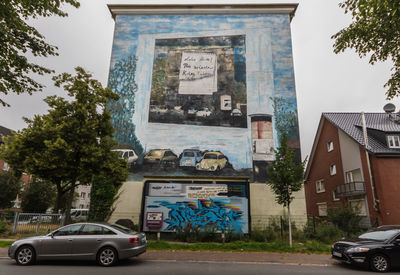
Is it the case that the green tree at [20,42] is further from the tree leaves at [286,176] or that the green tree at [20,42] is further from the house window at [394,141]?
the house window at [394,141]

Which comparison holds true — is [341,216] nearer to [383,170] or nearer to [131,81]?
[383,170]

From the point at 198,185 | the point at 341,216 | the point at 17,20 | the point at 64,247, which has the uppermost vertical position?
the point at 17,20

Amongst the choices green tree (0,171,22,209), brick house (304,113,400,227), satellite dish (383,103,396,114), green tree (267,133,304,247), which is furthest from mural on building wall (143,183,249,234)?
green tree (0,171,22,209)

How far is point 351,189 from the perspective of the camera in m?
21.9

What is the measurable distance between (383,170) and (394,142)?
3008mm

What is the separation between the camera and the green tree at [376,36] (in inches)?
376

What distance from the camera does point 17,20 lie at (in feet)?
30.5

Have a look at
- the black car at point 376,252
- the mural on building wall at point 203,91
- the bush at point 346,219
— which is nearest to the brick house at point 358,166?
the bush at point 346,219

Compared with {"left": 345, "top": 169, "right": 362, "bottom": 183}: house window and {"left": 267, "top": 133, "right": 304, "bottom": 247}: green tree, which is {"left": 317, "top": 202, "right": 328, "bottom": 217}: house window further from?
{"left": 267, "top": 133, "right": 304, "bottom": 247}: green tree

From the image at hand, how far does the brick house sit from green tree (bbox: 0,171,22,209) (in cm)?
3459

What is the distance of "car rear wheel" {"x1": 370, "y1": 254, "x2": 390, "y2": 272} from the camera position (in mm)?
8469

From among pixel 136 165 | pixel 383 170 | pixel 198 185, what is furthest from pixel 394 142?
pixel 136 165

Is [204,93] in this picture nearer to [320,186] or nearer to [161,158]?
[161,158]

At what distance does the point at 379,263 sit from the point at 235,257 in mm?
4901
